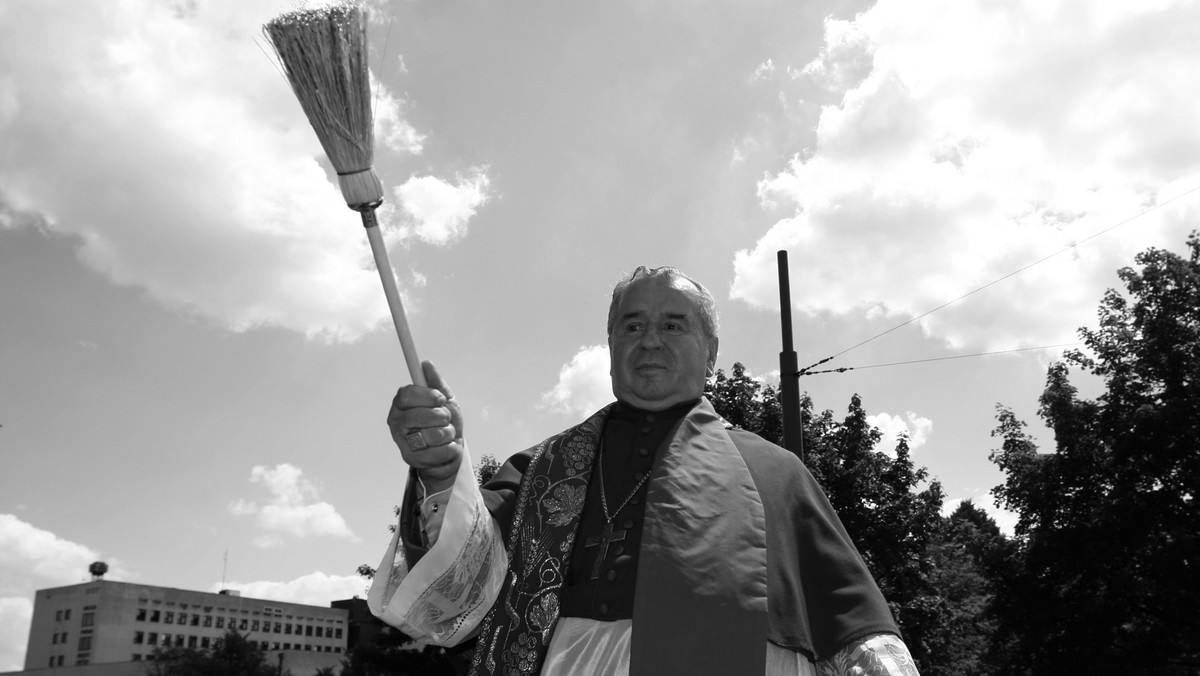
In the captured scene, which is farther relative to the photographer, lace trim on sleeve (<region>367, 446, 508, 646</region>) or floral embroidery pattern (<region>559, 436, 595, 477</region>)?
floral embroidery pattern (<region>559, 436, 595, 477</region>)

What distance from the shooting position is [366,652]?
27.6 metres

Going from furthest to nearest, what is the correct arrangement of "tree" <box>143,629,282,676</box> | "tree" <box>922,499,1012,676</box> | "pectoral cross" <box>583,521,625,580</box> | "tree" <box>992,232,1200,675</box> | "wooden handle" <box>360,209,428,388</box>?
"tree" <box>143,629,282,676</box>
"tree" <box>922,499,1012,676</box>
"tree" <box>992,232,1200,675</box>
"pectoral cross" <box>583,521,625,580</box>
"wooden handle" <box>360,209,428,388</box>

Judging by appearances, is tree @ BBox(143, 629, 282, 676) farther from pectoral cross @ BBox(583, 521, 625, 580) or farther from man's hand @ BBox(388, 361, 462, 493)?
man's hand @ BBox(388, 361, 462, 493)

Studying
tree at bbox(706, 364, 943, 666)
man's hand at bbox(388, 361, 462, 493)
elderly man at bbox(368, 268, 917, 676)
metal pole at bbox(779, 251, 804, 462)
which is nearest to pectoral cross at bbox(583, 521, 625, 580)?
elderly man at bbox(368, 268, 917, 676)

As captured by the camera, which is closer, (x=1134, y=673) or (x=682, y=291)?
(x=682, y=291)

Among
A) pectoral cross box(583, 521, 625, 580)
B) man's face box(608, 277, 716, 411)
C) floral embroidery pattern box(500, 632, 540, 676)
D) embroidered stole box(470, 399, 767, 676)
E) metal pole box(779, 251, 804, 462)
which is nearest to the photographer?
embroidered stole box(470, 399, 767, 676)

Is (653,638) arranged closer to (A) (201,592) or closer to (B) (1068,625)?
(B) (1068,625)

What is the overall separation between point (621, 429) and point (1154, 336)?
19521mm

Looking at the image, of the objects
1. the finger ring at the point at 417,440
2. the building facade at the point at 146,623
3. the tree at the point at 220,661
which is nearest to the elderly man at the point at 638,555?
Result: the finger ring at the point at 417,440

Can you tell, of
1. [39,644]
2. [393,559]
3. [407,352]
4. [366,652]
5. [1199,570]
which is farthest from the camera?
[39,644]

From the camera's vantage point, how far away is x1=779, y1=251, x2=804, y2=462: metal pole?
10.7m

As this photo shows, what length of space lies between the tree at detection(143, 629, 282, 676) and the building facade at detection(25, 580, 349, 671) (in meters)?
38.8

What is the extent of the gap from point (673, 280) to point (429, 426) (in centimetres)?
129

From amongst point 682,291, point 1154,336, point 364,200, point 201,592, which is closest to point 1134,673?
point 1154,336
